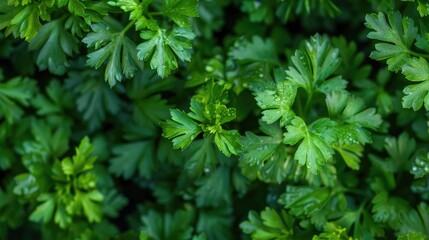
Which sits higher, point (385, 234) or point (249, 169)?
point (249, 169)

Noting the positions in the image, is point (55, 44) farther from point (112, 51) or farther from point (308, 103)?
point (308, 103)

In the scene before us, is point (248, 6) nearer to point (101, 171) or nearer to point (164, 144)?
point (164, 144)

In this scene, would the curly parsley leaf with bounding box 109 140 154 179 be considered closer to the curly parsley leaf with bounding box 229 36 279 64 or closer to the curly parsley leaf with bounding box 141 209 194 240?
the curly parsley leaf with bounding box 141 209 194 240

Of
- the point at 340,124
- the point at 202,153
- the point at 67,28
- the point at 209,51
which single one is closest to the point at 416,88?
the point at 340,124

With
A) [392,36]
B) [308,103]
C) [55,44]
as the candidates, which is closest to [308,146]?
[308,103]

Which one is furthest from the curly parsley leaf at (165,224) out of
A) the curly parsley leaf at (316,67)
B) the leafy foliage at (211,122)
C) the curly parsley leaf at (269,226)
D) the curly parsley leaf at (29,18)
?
the curly parsley leaf at (29,18)

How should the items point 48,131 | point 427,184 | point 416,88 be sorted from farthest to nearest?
point 48,131 < point 427,184 < point 416,88
